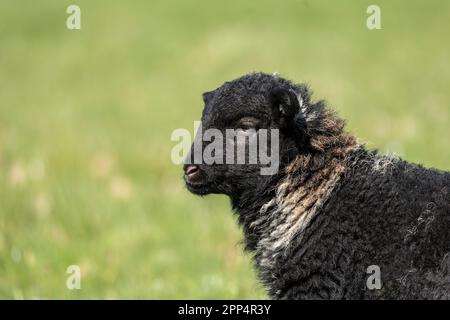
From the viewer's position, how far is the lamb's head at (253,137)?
6676mm

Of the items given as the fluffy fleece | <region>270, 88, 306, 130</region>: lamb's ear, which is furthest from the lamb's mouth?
<region>270, 88, 306, 130</region>: lamb's ear

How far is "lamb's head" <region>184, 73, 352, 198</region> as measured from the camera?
668 centimetres

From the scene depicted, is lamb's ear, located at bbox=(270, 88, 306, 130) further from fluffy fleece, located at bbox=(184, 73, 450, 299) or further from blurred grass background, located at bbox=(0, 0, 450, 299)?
blurred grass background, located at bbox=(0, 0, 450, 299)

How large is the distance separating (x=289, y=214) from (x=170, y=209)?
7.47 meters

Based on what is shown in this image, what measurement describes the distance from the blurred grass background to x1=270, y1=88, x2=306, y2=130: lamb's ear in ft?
5.82

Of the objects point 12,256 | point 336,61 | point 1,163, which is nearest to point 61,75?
point 336,61

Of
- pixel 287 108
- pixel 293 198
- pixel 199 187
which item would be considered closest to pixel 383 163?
pixel 293 198

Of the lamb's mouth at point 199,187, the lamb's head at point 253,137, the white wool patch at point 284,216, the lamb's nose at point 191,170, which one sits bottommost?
the white wool patch at point 284,216

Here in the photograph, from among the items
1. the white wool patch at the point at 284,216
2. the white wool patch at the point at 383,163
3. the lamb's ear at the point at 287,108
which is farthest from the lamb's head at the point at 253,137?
the white wool patch at the point at 383,163

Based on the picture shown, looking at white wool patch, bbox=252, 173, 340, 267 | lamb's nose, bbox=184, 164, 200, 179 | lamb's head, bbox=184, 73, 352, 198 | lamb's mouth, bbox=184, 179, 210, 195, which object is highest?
A: lamb's head, bbox=184, 73, 352, 198

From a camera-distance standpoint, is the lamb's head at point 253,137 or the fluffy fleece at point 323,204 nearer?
the fluffy fleece at point 323,204

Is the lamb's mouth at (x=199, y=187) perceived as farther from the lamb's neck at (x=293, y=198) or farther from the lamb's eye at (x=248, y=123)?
the lamb's eye at (x=248, y=123)
